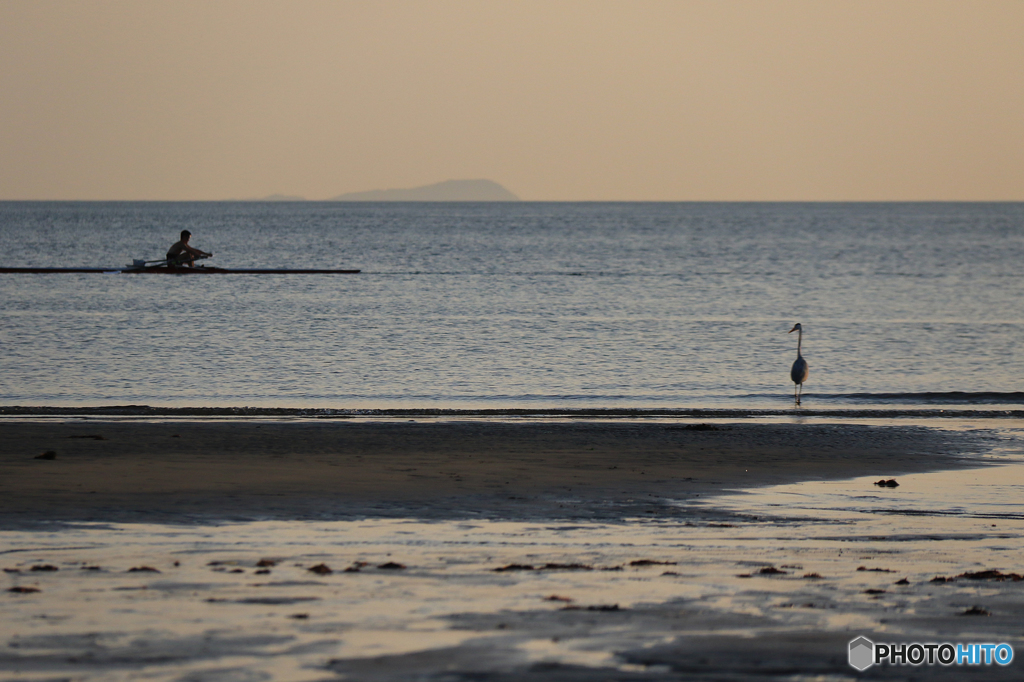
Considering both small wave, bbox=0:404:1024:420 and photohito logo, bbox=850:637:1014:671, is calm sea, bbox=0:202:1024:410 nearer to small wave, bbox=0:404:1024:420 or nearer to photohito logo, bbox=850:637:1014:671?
small wave, bbox=0:404:1024:420

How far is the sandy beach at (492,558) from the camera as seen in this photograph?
6.71 m

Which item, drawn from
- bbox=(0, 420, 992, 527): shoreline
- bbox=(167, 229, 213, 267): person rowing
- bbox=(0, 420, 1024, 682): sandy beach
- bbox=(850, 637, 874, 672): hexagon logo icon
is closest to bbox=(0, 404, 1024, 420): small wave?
bbox=(0, 420, 992, 527): shoreline

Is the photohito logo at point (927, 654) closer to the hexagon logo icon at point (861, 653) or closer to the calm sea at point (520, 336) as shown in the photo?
the hexagon logo icon at point (861, 653)

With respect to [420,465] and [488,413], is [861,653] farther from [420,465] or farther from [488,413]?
[488,413]

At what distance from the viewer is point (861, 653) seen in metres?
6.77

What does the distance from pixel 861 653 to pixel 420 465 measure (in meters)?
8.66

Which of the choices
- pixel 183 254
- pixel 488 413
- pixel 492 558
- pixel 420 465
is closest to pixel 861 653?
pixel 492 558

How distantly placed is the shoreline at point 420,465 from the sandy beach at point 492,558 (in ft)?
0.21

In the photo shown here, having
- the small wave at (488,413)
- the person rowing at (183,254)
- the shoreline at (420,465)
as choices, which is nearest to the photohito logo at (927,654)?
the shoreline at (420,465)

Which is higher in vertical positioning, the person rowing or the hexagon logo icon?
the person rowing

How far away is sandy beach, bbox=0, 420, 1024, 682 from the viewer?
6.71 meters

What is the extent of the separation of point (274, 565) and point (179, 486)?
440cm

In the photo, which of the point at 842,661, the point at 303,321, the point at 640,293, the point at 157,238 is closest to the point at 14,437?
the point at 842,661

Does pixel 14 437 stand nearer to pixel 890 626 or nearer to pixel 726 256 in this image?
pixel 890 626
